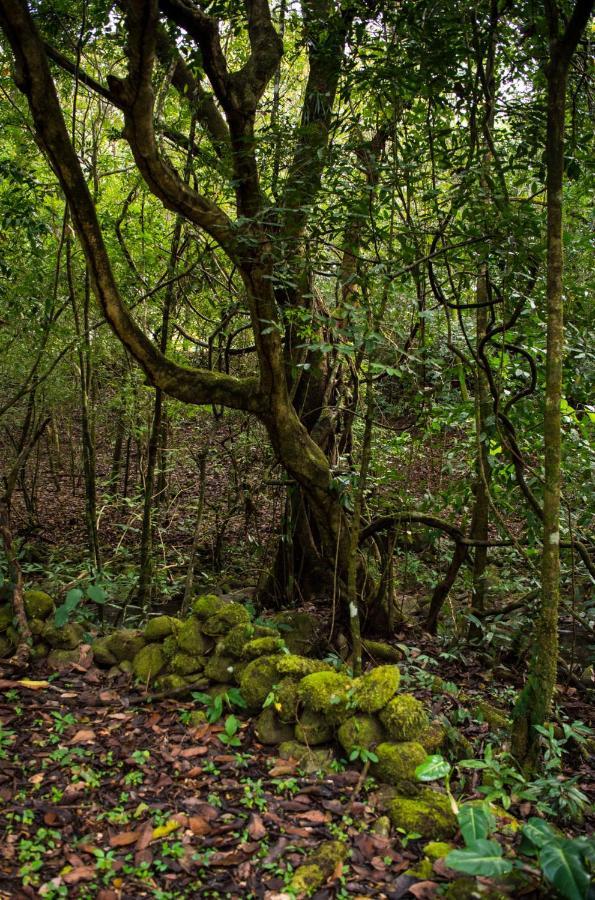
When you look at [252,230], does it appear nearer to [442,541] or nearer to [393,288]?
[393,288]

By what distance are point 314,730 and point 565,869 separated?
5.22 ft

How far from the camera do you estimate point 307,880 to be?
2.34m

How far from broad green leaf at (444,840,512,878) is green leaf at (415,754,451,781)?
449mm

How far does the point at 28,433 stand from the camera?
256 inches

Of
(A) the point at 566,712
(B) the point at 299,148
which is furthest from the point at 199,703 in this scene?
(B) the point at 299,148

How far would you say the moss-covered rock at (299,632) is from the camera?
15.4 ft

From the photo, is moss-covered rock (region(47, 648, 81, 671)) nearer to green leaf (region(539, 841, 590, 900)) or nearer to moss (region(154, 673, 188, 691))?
moss (region(154, 673, 188, 691))

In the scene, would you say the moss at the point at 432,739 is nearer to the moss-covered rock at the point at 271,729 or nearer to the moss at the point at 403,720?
the moss at the point at 403,720

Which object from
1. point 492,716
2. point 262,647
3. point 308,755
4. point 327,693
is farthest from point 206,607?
point 492,716

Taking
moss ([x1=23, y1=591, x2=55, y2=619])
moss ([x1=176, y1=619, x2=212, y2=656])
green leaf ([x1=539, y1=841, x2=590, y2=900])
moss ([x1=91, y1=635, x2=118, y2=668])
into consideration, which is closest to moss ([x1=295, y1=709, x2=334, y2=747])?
moss ([x1=176, y1=619, x2=212, y2=656])

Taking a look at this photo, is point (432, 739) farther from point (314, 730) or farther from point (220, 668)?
point (220, 668)

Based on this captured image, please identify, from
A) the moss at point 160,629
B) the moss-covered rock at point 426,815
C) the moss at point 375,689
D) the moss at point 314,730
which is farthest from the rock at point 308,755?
the moss at point 160,629

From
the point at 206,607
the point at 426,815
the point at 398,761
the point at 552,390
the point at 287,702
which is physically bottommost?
the point at 426,815

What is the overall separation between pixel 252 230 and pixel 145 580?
10.9 feet
